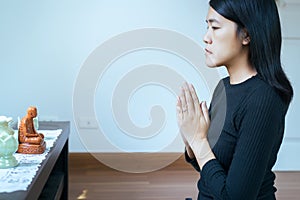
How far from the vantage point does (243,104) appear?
0.77m

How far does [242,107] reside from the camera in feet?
2.52

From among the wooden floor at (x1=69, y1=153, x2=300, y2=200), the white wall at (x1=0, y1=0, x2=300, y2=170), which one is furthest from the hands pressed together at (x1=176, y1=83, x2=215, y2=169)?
the white wall at (x1=0, y1=0, x2=300, y2=170)

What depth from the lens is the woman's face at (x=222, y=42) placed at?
79cm

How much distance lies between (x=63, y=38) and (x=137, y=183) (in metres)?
1.08

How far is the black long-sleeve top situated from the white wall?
1.70m

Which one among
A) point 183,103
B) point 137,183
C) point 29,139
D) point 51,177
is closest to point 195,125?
point 183,103

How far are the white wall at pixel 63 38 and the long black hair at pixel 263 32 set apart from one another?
1.77m

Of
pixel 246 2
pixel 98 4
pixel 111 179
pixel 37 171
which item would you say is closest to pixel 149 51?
pixel 98 4

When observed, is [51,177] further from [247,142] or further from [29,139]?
[247,142]

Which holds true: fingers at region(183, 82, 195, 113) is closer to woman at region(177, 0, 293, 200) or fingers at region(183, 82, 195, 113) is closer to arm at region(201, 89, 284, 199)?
woman at region(177, 0, 293, 200)

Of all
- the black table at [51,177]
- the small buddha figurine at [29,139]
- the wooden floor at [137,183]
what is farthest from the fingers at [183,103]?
the wooden floor at [137,183]

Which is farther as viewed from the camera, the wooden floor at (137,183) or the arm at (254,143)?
the wooden floor at (137,183)

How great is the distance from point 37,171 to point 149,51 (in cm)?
160

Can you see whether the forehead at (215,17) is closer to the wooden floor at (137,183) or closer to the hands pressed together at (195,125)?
the hands pressed together at (195,125)
